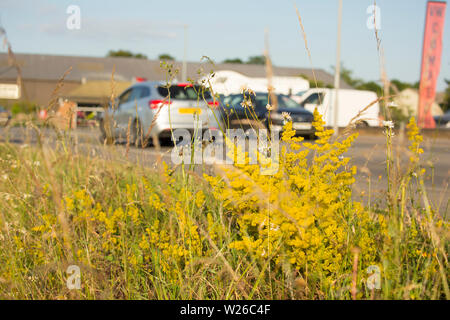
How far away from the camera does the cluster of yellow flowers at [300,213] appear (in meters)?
1.96

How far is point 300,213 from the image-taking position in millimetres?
1897

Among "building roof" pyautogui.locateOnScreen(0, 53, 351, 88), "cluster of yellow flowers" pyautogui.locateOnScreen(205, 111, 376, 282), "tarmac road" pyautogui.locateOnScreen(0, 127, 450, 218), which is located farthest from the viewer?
"building roof" pyautogui.locateOnScreen(0, 53, 351, 88)

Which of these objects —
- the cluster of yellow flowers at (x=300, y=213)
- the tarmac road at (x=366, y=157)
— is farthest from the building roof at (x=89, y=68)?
the cluster of yellow flowers at (x=300, y=213)

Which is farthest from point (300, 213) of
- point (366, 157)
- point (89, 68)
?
point (89, 68)

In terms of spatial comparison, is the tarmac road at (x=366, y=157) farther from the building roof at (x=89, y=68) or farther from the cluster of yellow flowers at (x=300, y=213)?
the building roof at (x=89, y=68)

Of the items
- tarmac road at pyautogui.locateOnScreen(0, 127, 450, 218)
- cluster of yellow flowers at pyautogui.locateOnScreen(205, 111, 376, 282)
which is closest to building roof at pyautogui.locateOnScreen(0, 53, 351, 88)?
tarmac road at pyautogui.locateOnScreen(0, 127, 450, 218)

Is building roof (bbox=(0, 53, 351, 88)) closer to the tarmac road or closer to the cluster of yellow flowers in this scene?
the tarmac road

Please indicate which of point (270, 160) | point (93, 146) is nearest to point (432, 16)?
point (93, 146)

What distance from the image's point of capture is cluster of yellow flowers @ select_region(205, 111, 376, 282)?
196 centimetres

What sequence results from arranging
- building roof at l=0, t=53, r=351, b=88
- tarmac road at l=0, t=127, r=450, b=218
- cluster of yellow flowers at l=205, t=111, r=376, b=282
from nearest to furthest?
cluster of yellow flowers at l=205, t=111, r=376, b=282 → tarmac road at l=0, t=127, r=450, b=218 → building roof at l=0, t=53, r=351, b=88

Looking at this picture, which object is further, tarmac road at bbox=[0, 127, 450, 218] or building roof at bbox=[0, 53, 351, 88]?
building roof at bbox=[0, 53, 351, 88]

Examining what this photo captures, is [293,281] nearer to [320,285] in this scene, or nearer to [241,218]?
[320,285]
